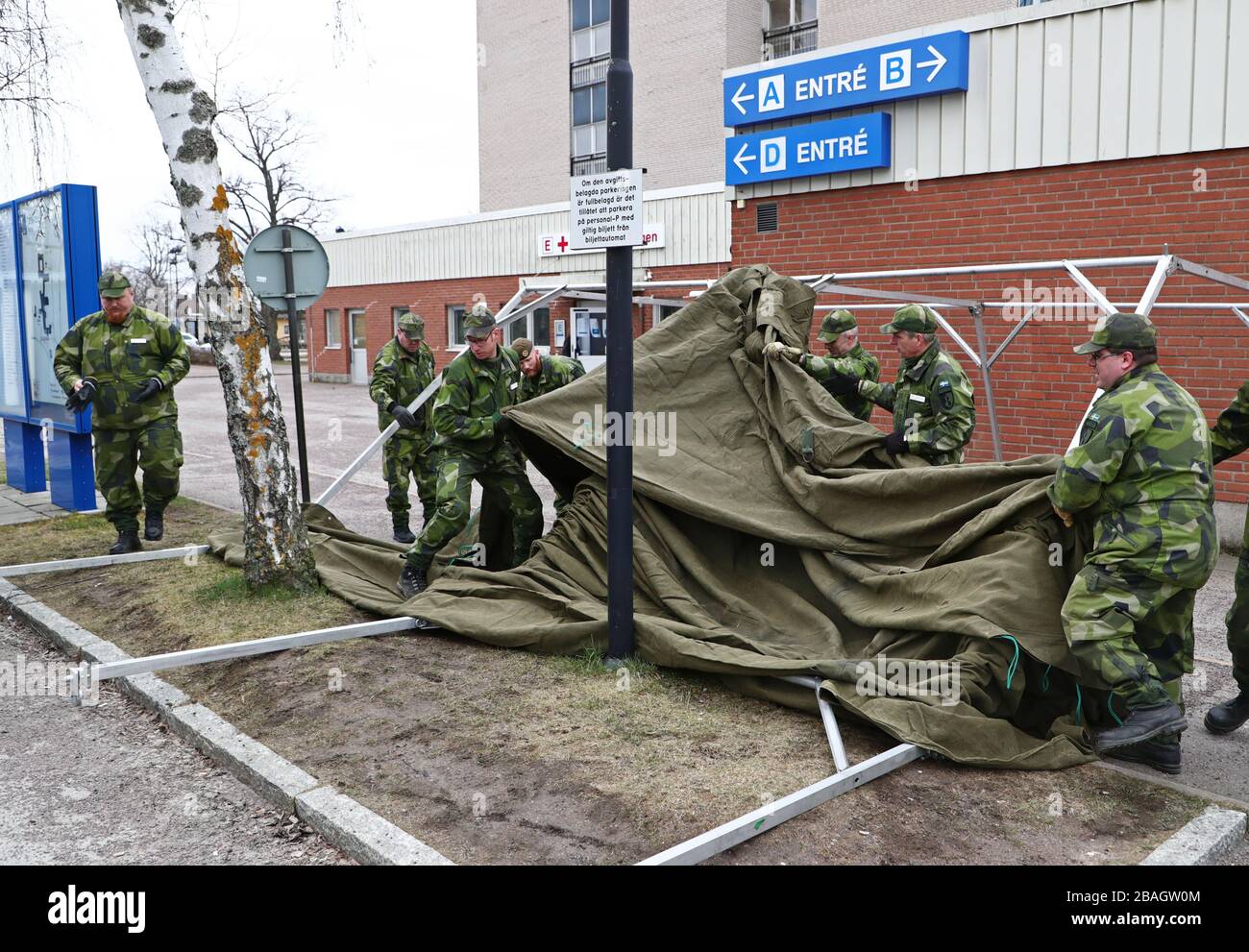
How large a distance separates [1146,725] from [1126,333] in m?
1.59

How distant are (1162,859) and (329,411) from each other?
2141 centimetres

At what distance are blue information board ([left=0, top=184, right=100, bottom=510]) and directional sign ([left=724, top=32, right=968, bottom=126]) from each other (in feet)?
22.1

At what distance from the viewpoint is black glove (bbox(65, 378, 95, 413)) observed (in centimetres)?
820

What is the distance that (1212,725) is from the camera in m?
5.00

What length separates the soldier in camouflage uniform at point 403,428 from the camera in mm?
9305

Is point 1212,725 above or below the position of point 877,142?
below

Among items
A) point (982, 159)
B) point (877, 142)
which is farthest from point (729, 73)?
point (982, 159)

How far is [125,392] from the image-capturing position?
838 centimetres

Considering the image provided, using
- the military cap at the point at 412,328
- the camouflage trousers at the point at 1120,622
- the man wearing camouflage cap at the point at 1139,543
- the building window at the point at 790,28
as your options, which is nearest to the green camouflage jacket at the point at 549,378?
the military cap at the point at 412,328

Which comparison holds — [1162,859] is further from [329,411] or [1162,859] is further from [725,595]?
[329,411]

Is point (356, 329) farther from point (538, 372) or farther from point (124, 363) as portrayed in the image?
point (538, 372)

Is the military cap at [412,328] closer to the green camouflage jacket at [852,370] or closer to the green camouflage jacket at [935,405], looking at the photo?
the green camouflage jacket at [852,370]

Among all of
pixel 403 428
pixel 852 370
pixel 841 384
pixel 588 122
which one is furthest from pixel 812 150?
pixel 588 122

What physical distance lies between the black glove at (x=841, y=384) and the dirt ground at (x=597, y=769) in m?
3.34
